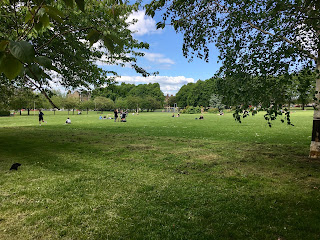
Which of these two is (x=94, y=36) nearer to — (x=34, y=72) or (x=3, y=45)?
(x=34, y=72)

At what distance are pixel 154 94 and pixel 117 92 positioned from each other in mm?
129027

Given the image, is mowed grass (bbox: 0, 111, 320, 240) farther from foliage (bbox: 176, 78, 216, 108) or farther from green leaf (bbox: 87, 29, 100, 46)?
foliage (bbox: 176, 78, 216, 108)

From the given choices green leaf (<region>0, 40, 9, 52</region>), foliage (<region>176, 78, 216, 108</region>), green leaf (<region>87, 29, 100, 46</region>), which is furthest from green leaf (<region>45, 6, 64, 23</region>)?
foliage (<region>176, 78, 216, 108</region>)

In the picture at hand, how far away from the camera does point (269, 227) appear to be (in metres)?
3.77

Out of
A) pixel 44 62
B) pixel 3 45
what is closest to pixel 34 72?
pixel 44 62

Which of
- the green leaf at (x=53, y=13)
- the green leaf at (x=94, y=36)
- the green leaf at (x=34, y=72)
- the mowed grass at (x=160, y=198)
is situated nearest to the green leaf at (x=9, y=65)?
the green leaf at (x=34, y=72)

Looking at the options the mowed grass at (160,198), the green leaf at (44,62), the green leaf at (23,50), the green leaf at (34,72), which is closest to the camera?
the green leaf at (23,50)

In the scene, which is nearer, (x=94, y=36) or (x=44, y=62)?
(x=44, y=62)

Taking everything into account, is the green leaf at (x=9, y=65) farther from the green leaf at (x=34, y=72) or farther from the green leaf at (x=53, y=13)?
the green leaf at (x=53, y=13)

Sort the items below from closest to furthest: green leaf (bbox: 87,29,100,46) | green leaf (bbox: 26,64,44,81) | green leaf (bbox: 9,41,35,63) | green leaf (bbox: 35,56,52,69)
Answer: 1. green leaf (bbox: 9,41,35,63)
2. green leaf (bbox: 35,56,52,69)
3. green leaf (bbox: 26,64,44,81)
4. green leaf (bbox: 87,29,100,46)

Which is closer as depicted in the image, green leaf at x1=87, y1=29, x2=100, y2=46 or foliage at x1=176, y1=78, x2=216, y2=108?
green leaf at x1=87, y1=29, x2=100, y2=46

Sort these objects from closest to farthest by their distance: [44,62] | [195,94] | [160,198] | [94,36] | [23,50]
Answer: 1. [23,50]
2. [44,62]
3. [94,36]
4. [160,198]
5. [195,94]

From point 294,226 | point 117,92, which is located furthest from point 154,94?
point 294,226

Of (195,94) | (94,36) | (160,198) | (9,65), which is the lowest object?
(160,198)
